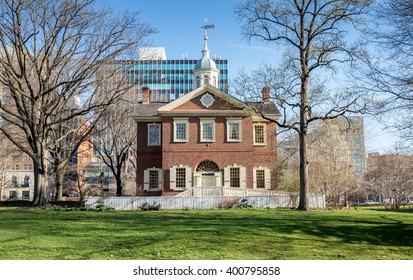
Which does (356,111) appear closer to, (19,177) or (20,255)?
(20,255)

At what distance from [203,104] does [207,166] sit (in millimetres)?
4596

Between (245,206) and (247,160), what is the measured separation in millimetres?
7060

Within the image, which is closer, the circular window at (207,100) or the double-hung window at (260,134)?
the circular window at (207,100)

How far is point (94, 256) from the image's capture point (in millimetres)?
9102

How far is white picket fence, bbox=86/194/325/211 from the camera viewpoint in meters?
24.5

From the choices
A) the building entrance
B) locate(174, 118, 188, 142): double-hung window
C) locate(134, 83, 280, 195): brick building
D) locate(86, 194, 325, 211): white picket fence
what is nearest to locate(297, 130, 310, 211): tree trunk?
locate(86, 194, 325, 211): white picket fence

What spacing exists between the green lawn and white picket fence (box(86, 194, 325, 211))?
1013 centimetres

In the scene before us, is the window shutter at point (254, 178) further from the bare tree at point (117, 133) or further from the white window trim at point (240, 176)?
the bare tree at point (117, 133)

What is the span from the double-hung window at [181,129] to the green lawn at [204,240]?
56.1 ft

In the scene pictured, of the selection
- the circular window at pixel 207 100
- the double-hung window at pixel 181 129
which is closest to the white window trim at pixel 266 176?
the double-hung window at pixel 181 129

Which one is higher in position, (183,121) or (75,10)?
(75,10)

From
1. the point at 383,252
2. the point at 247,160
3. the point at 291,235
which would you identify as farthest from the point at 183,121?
the point at 383,252

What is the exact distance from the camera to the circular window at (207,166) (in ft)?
102

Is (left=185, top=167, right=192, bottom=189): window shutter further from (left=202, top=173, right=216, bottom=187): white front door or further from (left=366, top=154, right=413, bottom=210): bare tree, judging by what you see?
(left=366, top=154, right=413, bottom=210): bare tree
